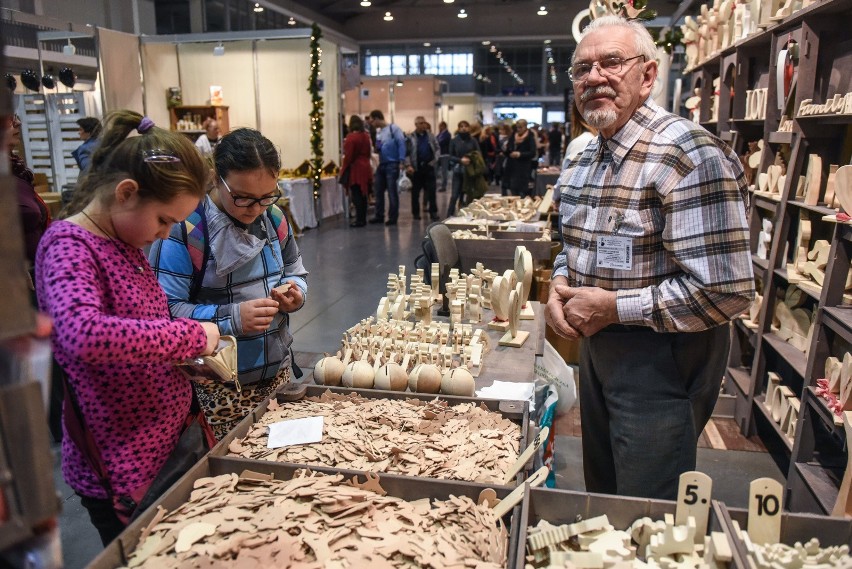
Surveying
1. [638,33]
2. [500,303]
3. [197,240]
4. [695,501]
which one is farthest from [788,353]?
[197,240]

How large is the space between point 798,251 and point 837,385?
75cm

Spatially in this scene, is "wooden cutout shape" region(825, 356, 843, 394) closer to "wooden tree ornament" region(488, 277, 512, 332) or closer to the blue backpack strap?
"wooden tree ornament" region(488, 277, 512, 332)

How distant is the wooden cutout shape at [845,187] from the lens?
2.22m

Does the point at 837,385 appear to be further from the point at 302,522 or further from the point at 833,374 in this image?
the point at 302,522

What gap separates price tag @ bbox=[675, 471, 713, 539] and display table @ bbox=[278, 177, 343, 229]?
7.62 metres

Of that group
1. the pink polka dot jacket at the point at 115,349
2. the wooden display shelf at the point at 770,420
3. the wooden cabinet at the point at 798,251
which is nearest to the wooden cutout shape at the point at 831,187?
the wooden cabinet at the point at 798,251

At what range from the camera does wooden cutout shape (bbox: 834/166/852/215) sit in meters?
2.22

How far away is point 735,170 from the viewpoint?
5.12 ft

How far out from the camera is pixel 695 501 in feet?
3.92

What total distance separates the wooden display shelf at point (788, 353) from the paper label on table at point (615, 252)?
1555 millimetres

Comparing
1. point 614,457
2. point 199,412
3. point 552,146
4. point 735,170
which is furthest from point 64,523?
point 552,146

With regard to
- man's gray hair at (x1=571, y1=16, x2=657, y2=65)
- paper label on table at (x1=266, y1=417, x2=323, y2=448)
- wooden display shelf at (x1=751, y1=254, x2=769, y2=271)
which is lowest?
paper label on table at (x1=266, y1=417, x2=323, y2=448)

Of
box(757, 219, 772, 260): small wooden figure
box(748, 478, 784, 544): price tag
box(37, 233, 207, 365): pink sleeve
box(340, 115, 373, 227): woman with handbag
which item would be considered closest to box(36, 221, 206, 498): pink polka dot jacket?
box(37, 233, 207, 365): pink sleeve

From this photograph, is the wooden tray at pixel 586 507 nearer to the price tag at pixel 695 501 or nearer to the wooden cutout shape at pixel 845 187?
the price tag at pixel 695 501
